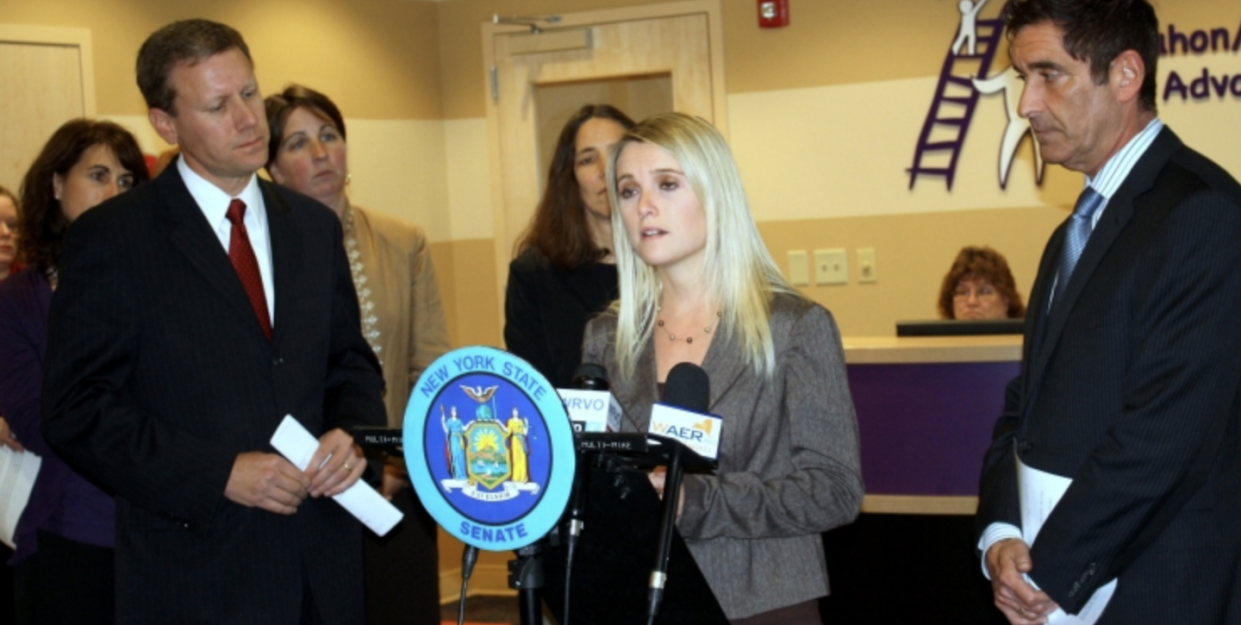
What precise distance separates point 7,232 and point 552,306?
7.43ft

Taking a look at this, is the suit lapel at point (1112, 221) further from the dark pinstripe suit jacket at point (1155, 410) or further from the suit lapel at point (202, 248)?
the suit lapel at point (202, 248)

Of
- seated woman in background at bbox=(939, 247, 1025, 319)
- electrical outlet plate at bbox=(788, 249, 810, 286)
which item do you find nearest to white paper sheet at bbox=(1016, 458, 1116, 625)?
seated woman in background at bbox=(939, 247, 1025, 319)

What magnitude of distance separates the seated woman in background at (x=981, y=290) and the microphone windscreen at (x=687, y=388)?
11.5ft

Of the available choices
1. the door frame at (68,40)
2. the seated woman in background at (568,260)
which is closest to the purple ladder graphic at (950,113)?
the seated woman in background at (568,260)

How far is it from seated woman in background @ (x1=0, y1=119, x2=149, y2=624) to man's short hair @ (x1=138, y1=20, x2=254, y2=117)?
71 centimetres

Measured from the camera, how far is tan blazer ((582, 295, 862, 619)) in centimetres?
195

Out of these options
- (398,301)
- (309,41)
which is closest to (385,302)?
(398,301)

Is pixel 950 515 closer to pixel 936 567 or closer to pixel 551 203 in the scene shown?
pixel 936 567

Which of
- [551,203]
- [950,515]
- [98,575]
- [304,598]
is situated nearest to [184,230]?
[304,598]

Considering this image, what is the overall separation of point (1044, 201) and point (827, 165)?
101cm

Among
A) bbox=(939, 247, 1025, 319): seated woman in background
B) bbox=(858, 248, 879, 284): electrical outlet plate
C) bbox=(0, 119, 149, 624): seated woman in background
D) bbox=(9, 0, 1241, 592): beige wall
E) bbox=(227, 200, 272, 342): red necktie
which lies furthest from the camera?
bbox=(858, 248, 879, 284): electrical outlet plate

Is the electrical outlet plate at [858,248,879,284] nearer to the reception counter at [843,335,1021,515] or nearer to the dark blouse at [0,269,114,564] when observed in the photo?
the reception counter at [843,335,1021,515]

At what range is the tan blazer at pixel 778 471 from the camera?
1945mm

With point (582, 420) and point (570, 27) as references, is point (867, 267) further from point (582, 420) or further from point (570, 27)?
point (582, 420)
